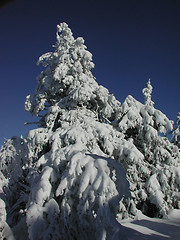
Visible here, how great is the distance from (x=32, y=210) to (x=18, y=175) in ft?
9.74

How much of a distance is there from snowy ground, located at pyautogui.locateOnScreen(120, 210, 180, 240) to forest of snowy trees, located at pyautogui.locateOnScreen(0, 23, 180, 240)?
0.48m

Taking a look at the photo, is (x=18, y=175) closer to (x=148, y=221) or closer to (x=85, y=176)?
(x=85, y=176)

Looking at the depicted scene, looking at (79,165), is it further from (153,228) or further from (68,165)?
(153,228)

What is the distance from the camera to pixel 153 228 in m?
6.29

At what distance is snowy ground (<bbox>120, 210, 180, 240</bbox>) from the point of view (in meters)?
5.39

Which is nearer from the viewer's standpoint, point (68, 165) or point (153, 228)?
point (68, 165)

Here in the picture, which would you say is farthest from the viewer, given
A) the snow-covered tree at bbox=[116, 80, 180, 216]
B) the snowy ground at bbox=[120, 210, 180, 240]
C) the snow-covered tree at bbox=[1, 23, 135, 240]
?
the snow-covered tree at bbox=[116, 80, 180, 216]

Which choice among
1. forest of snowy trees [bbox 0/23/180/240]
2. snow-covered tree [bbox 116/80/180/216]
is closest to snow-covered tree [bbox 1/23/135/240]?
forest of snowy trees [bbox 0/23/180/240]

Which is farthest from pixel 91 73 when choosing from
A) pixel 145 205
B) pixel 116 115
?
pixel 145 205

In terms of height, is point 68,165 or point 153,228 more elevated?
point 68,165

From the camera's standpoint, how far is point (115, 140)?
7.83m

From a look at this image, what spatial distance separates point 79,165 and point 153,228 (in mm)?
3985

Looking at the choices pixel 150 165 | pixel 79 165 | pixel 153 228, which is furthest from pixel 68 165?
pixel 150 165

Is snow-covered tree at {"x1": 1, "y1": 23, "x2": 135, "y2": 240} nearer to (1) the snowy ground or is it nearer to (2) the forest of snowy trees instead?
(2) the forest of snowy trees
